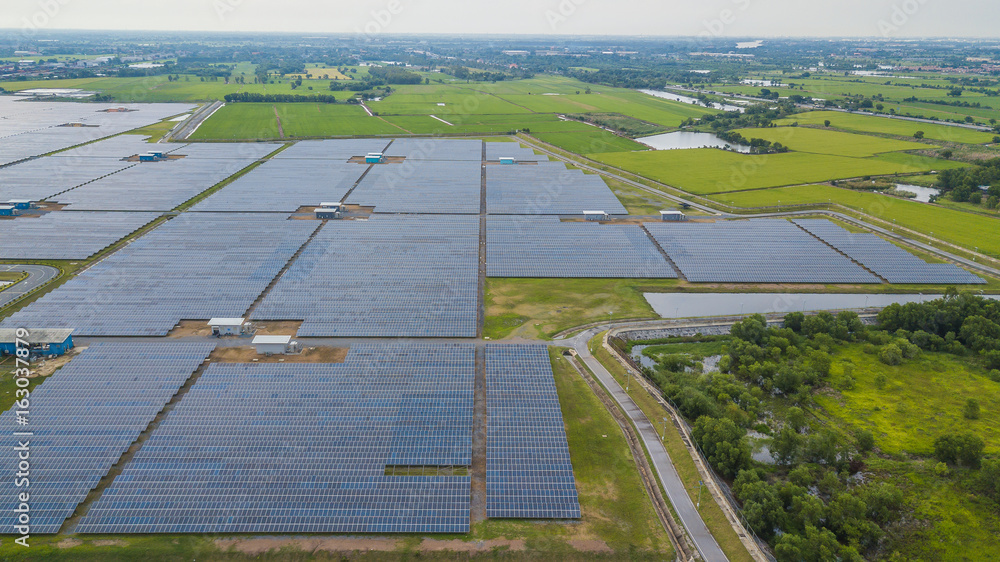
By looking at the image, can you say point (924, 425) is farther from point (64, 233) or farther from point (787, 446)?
point (64, 233)

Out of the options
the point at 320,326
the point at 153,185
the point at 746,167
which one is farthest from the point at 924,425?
the point at 153,185

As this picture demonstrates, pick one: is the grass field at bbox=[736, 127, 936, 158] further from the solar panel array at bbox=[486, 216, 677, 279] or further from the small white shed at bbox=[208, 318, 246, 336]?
the small white shed at bbox=[208, 318, 246, 336]

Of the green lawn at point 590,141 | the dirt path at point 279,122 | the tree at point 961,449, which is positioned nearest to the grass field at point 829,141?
the green lawn at point 590,141

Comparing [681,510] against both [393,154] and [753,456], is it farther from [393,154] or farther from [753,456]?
[393,154]

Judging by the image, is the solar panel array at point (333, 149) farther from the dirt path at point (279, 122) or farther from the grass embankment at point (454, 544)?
the grass embankment at point (454, 544)

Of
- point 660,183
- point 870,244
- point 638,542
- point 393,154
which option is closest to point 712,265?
point 870,244

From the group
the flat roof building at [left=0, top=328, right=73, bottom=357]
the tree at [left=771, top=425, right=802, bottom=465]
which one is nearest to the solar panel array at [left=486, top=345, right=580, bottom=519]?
the tree at [left=771, top=425, right=802, bottom=465]
